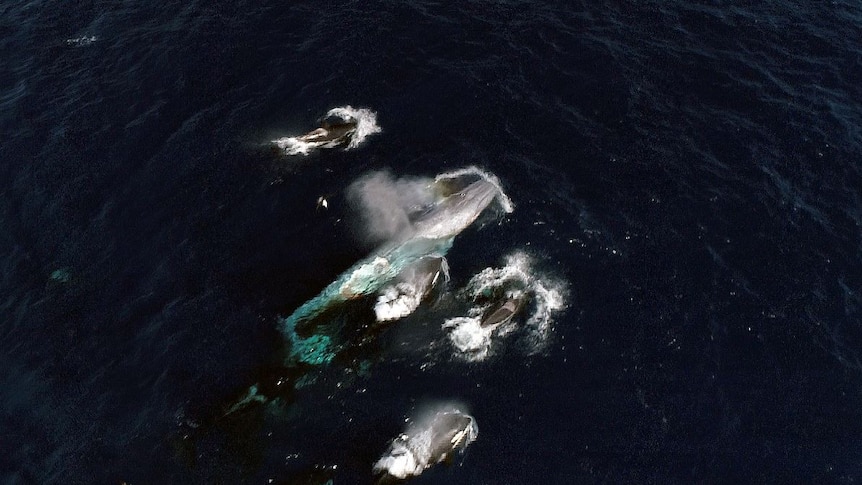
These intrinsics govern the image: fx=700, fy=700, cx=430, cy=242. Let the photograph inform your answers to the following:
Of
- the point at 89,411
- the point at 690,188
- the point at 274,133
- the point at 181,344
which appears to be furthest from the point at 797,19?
the point at 89,411

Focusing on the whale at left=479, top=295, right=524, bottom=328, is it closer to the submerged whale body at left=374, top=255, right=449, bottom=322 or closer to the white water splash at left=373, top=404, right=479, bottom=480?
the submerged whale body at left=374, top=255, right=449, bottom=322

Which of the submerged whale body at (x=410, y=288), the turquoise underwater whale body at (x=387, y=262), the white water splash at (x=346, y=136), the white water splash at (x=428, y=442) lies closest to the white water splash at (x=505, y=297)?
the submerged whale body at (x=410, y=288)

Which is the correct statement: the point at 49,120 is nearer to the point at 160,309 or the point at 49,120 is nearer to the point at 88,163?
the point at 88,163

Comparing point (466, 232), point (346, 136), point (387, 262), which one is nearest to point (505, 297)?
point (466, 232)

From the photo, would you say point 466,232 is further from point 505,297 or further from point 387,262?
A: point 505,297

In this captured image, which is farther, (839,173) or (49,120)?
(49,120)

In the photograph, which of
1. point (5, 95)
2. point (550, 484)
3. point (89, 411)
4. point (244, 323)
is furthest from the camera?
point (5, 95)

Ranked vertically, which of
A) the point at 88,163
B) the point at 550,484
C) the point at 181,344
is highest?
the point at 88,163
